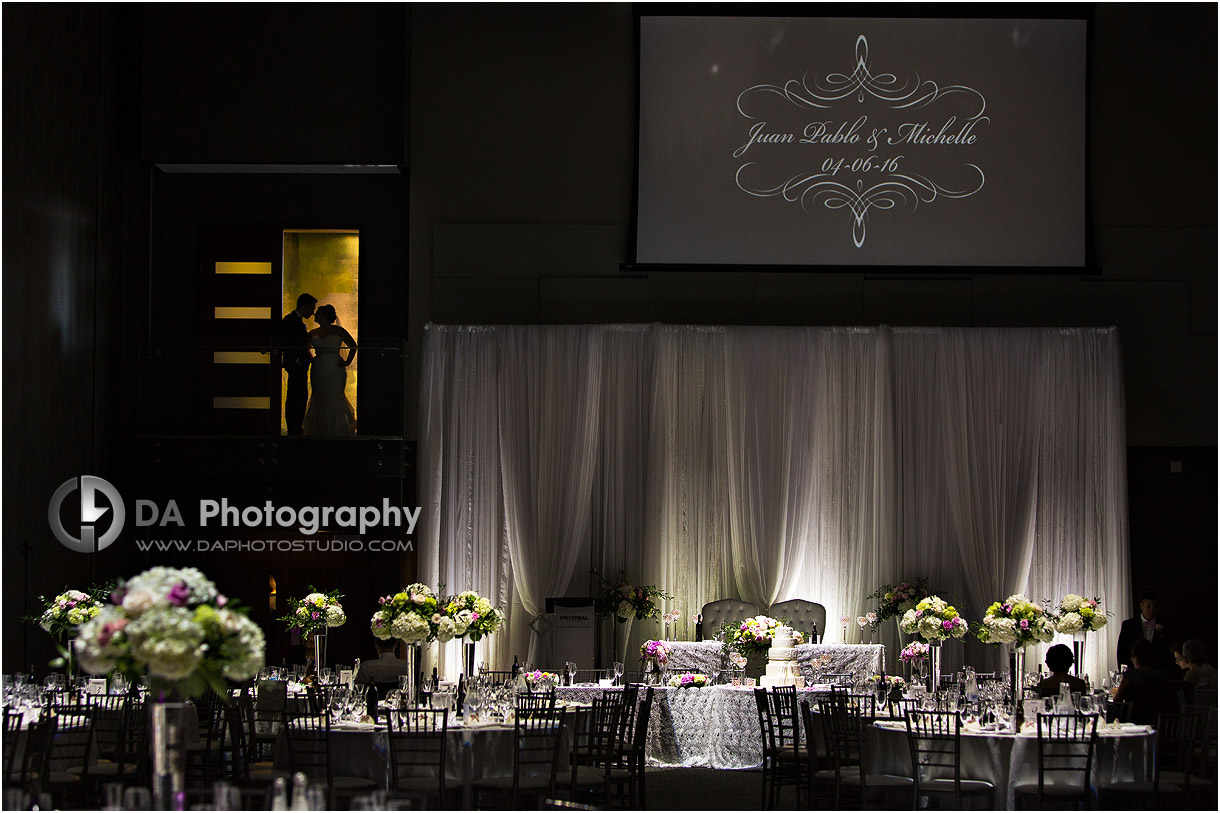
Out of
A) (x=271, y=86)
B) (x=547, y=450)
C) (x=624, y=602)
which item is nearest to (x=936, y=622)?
(x=624, y=602)

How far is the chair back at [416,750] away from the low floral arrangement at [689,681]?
9.56 feet

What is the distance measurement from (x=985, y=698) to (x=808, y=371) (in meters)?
5.55

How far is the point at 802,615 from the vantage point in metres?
12.2

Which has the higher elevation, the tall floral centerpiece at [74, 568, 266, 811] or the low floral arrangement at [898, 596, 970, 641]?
the tall floral centerpiece at [74, 568, 266, 811]

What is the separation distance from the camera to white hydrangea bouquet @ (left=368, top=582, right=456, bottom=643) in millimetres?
8125

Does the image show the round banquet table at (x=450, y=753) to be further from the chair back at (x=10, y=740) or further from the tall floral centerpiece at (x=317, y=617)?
the tall floral centerpiece at (x=317, y=617)

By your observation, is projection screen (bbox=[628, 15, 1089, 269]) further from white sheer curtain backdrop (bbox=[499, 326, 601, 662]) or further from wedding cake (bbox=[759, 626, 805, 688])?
wedding cake (bbox=[759, 626, 805, 688])

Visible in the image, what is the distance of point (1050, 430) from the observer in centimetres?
1260

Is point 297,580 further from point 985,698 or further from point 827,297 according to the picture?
point 985,698

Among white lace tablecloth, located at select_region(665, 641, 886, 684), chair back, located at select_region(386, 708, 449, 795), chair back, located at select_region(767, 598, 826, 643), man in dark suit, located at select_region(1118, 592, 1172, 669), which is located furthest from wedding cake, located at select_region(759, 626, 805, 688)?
man in dark suit, located at select_region(1118, 592, 1172, 669)

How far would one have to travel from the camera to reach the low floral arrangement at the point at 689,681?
9906 mm

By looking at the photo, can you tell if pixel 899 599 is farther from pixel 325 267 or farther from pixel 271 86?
pixel 271 86

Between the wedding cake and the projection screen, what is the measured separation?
180 inches

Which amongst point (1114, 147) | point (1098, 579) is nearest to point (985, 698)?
point (1098, 579)
